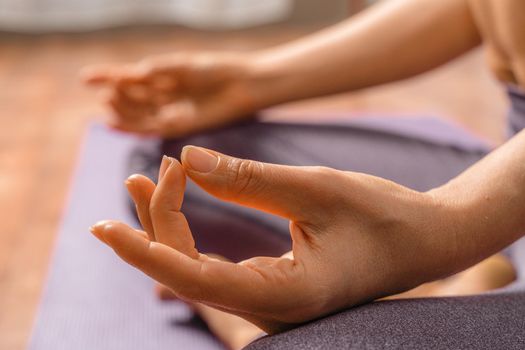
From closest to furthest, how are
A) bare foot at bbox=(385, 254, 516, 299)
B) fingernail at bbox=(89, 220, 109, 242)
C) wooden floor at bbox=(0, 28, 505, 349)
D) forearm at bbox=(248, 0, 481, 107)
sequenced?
fingernail at bbox=(89, 220, 109, 242), bare foot at bbox=(385, 254, 516, 299), forearm at bbox=(248, 0, 481, 107), wooden floor at bbox=(0, 28, 505, 349)

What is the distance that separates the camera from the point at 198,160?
0.60 metres

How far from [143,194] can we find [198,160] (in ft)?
0.17

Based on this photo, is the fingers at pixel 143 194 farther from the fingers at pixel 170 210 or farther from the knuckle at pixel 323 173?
the knuckle at pixel 323 173

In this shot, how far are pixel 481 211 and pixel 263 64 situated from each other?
0.63 m

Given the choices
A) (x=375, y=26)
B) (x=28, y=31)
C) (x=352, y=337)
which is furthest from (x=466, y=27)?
(x=28, y=31)

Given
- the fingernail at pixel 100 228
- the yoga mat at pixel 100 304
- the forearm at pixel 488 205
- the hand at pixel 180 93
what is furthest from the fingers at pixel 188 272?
the hand at pixel 180 93

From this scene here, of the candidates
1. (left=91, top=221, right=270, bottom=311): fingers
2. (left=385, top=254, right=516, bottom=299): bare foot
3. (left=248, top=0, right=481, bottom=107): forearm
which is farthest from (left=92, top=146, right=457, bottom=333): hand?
(left=248, top=0, right=481, bottom=107): forearm

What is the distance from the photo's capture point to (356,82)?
4.01 ft

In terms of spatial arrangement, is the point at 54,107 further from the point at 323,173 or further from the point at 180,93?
the point at 323,173

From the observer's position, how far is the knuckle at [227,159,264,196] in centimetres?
60

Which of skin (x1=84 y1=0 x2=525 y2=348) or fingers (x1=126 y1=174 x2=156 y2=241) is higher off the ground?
fingers (x1=126 y1=174 x2=156 y2=241)

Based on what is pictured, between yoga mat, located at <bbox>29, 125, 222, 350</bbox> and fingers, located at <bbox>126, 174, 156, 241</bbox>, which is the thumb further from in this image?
yoga mat, located at <bbox>29, 125, 222, 350</bbox>

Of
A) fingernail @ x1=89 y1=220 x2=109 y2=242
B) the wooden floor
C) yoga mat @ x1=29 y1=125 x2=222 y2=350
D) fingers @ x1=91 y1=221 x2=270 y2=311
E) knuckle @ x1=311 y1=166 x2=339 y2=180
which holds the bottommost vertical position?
fingers @ x1=91 y1=221 x2=270 y2=311

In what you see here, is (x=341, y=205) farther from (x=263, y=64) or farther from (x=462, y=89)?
(x=462, y=89)
